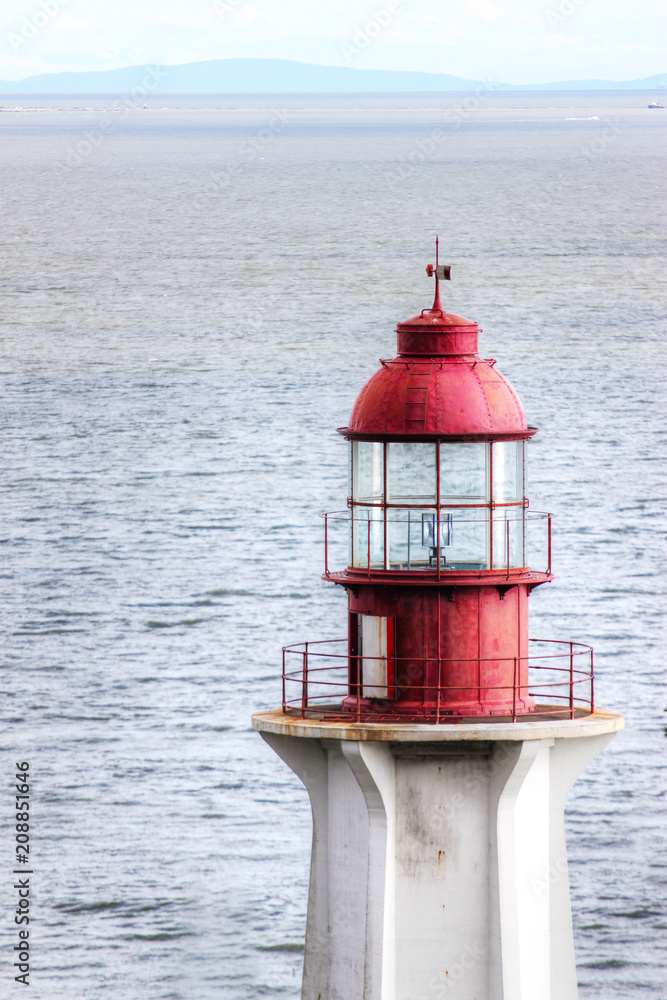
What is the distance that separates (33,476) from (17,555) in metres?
7.78

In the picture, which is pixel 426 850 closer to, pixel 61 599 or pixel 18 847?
pixel 18 847

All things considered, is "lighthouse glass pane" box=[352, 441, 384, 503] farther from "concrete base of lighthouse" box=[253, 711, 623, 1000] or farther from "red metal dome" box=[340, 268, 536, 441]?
"concrete base of lighthouse" box=[253, 711, 623, 1000]

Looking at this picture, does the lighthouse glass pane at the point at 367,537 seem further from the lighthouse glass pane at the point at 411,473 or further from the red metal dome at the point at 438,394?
Result: the red metal dome at the point at 438,394

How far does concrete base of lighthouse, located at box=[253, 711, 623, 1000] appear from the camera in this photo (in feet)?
41.5

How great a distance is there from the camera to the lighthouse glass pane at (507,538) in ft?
42.3

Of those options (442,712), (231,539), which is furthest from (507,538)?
(231,539)

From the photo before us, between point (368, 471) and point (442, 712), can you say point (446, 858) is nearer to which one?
point (442, 712)

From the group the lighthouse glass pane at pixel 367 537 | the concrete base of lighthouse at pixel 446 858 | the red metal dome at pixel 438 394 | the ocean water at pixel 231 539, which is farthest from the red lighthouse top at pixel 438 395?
the ocean water at pixel 231 539

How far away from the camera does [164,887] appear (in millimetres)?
27656

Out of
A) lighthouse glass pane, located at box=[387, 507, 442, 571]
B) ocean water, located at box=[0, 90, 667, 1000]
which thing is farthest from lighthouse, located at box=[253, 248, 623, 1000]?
ocean water, located at box=[0, 90, 667, 1000]

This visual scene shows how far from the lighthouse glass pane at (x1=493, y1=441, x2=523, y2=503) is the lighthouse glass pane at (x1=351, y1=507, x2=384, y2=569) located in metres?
0.79

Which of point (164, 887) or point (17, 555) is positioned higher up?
point (17, 555)

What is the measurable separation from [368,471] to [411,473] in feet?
1.11

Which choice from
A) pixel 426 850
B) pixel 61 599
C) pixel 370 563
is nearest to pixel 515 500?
pixel 370 563
